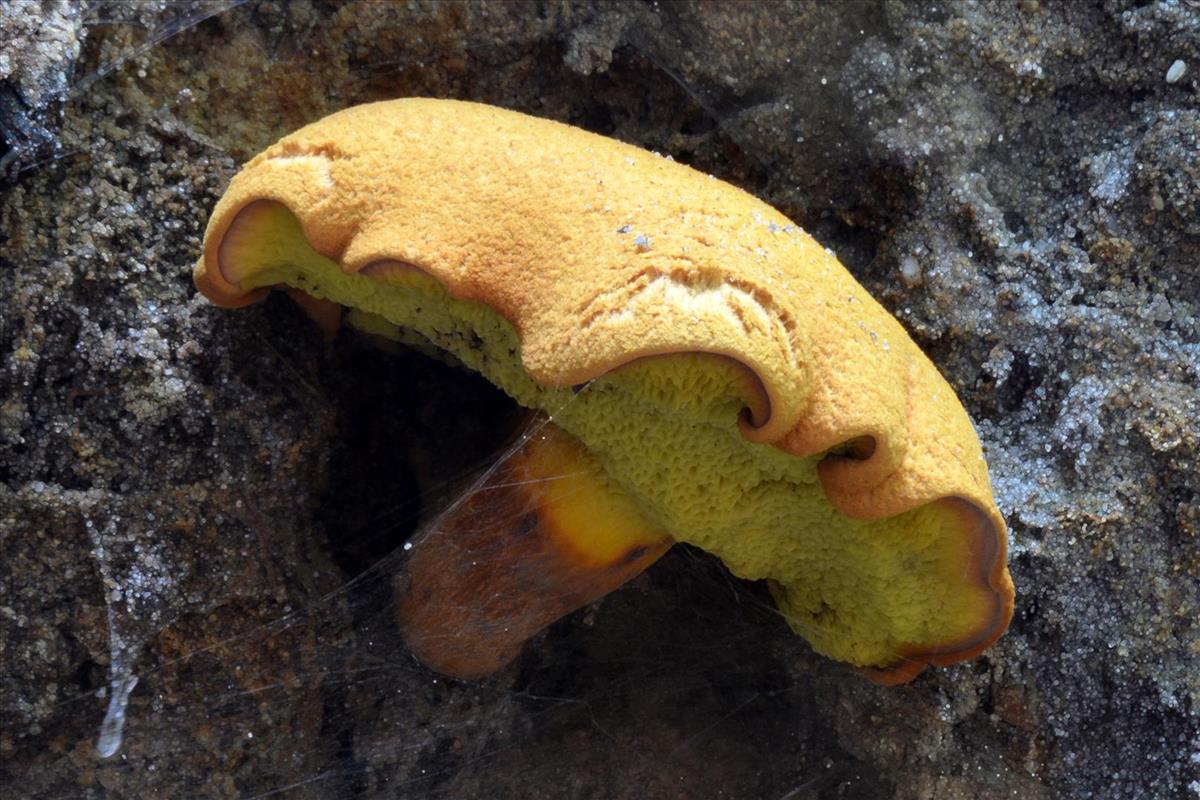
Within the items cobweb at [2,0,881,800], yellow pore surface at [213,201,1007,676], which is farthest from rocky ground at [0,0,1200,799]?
yellow pore surface at [213,201,1007,676]

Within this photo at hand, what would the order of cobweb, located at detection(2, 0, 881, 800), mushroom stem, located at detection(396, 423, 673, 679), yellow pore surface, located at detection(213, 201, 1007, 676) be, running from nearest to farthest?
yellow pore surface, located at detection(213, 201, 1007, 676) < mushroom stem, located at detection(396, 423, 673, 679) < cobweb, located at detection(2, 0, 881, 800)

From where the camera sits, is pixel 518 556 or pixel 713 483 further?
pixel 518 556

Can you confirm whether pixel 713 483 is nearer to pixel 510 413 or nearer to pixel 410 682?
pixel 510 413

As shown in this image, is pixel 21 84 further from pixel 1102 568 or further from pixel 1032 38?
pixel 1102 568

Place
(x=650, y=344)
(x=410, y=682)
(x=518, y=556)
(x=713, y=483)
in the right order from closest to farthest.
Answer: (x=650, y=344) < (x=713, y=483) < (x=518, y=556) < (x=410, y=682)

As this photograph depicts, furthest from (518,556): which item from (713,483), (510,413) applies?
(713,483)

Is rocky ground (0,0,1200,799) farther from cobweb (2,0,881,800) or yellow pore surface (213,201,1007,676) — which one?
yellow pore surface (213,201,1007,676)
